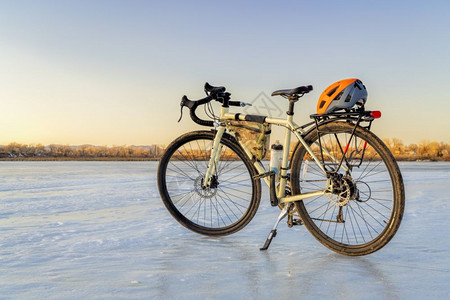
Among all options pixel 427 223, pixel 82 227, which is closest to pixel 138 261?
pixel 82 227

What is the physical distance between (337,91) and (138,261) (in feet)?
6.22

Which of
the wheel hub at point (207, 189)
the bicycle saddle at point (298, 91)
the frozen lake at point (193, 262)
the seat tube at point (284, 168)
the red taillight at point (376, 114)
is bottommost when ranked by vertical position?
the frozen lake at point (193, 262)

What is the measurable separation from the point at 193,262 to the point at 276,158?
1.16 m

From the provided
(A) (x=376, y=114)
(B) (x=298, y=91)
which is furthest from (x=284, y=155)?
(A) (x=376, y=114)

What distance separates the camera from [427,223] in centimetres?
368

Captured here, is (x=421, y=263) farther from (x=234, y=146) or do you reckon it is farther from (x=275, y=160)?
(x=234, y=146)

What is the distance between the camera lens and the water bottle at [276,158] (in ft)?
10.3

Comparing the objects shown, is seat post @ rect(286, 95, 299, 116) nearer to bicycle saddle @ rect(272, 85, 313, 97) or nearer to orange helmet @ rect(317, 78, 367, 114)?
bicycle saddle @ rect(272, 85, 313, 97)

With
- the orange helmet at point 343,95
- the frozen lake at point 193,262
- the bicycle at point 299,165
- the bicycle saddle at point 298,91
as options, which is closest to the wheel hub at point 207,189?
the bicycle at point 299,165

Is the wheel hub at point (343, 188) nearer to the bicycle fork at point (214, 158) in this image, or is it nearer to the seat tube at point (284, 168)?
the seat tube at point (284, 168)

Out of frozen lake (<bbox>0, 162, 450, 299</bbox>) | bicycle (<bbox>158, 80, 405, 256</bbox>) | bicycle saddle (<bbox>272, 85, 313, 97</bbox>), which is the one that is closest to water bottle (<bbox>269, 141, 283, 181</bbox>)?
bicycle (<bbox>158, 80, 405, 256</bbox>)

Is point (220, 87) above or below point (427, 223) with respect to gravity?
above

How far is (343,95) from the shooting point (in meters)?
2.64

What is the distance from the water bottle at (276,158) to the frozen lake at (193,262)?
23.5 inches
